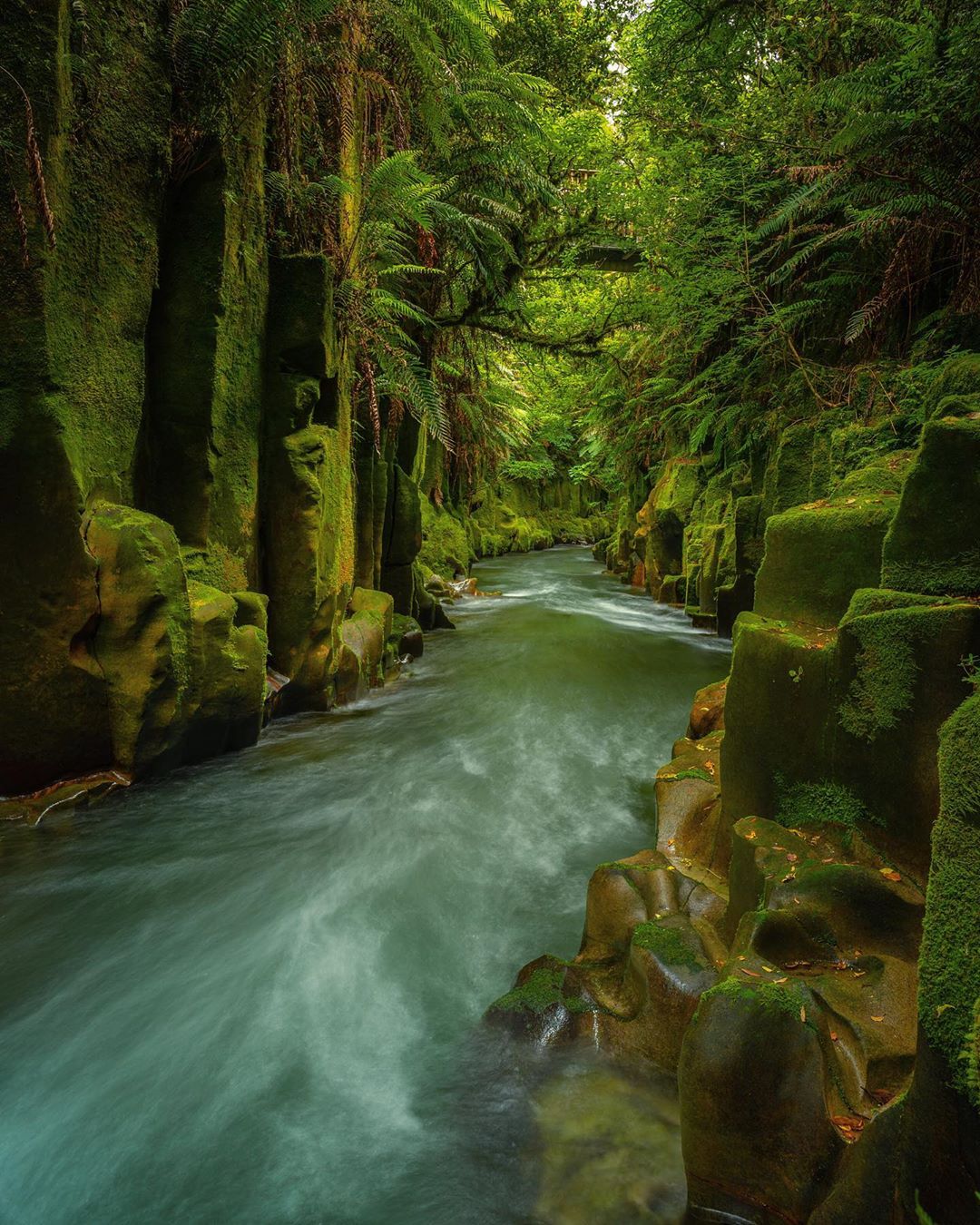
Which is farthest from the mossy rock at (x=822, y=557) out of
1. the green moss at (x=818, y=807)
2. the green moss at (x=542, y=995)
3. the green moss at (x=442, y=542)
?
the green moss at (x=442, y=542)

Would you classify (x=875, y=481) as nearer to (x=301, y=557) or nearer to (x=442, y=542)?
(x=301, y=557)

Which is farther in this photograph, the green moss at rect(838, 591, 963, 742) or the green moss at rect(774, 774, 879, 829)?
the green moss at rect(774, 774, 879, 829)

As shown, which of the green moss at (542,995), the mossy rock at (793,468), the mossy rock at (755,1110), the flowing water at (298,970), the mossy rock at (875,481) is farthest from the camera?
the mossy rock at (793,468)

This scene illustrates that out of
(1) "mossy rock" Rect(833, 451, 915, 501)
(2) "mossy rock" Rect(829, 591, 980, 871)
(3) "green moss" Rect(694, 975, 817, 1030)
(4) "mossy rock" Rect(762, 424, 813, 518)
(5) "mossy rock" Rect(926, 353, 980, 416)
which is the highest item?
(5) "mossy rock" Rect(926, 353, 980, 416)

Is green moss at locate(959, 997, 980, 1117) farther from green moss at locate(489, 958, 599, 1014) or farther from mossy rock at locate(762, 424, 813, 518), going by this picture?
mossy rock at locate(762, 424, 813, 518)

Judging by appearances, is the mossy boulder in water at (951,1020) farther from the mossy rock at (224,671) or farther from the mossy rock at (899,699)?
the mossy rock at (224,671)

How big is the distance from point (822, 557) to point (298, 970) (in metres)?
3.04

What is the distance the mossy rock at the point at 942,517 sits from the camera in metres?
2.09

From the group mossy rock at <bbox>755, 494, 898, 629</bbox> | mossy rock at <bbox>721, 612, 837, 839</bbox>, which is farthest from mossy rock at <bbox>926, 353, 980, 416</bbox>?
mossy rock at <bbox>721, 612, 837, 839</bbox>

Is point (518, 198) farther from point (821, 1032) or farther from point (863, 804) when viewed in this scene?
point (821, 1032)

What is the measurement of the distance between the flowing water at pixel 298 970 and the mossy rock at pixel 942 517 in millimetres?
2223

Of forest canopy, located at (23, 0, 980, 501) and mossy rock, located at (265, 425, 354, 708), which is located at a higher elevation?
forest canopy, located at (23, 0, 980, 501)

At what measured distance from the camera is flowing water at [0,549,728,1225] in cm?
196

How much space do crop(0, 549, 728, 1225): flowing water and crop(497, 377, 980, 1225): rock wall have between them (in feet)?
1.55
